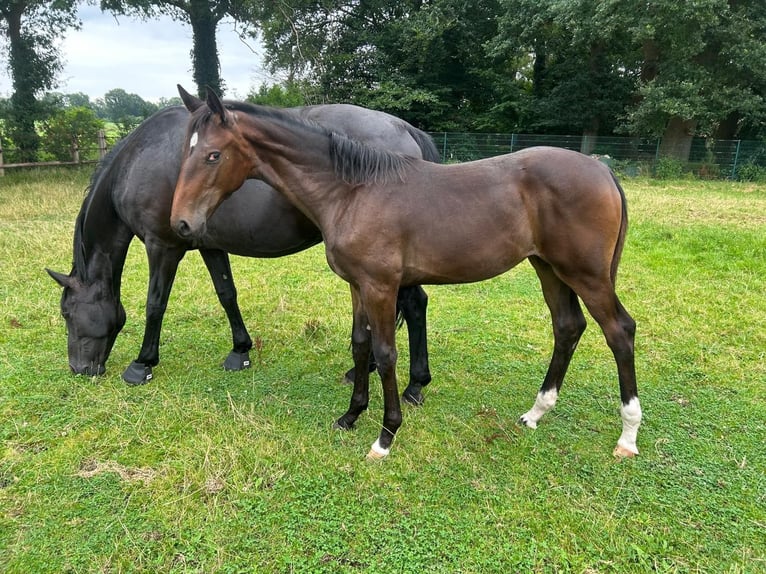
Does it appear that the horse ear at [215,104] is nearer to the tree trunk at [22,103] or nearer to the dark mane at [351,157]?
the dark mane at [351,157]

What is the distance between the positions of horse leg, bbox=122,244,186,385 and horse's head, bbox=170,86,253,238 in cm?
123

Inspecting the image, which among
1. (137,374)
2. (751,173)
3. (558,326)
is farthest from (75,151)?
(751,173)

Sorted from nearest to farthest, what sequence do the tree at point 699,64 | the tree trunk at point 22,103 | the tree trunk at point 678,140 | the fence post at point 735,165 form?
1. the tree at point 699,64
2. the tree trunk at point 22,103
3. the fence post at point 735,165
4. the tree trunk at point 678,140

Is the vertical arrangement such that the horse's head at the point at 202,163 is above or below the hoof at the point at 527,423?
above

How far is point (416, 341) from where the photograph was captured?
3580mm

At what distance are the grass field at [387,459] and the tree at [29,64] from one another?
14520 millimetres

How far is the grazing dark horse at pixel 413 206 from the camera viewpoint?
2623 millimetres

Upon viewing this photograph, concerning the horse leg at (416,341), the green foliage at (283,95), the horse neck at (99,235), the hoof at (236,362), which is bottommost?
the hoof at (236,362)

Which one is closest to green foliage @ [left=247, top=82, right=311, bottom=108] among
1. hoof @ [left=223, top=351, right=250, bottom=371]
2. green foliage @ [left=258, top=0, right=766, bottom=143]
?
green foliage @ [left=258, top=0, right=766, bottom=143]

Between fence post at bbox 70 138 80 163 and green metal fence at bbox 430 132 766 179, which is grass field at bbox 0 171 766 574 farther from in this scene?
green metal fence at bbox 430 132 766 179

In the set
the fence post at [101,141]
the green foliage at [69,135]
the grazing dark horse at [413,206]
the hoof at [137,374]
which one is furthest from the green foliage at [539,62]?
the grazing dark horse at [413,206]

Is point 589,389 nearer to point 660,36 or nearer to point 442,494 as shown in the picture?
point 442,494

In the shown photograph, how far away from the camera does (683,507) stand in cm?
247

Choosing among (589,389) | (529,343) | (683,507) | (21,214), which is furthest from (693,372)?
(21,214)
